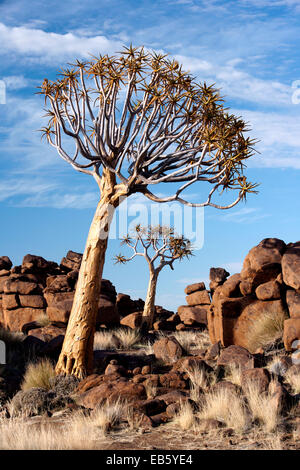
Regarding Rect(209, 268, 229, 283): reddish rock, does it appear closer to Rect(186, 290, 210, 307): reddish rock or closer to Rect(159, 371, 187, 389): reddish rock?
Rect(186, 290, 210, 307): reddish rock

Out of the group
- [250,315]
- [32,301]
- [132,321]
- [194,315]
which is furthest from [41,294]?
[250,315]

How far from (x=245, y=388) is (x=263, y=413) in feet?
4.44

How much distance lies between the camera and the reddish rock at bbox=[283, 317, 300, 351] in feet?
43.4

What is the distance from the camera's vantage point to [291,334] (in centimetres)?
1331

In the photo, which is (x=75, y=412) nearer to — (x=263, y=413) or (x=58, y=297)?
(x=263, y=413)

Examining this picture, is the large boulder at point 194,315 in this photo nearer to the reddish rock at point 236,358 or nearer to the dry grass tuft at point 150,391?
the reddish rock at point 236,358

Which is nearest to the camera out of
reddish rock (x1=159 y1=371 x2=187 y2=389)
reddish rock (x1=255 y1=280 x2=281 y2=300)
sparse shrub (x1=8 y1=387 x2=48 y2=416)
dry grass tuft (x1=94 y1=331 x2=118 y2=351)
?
sparse shrub (x1=8 y1=387 x2=48 y2=416)

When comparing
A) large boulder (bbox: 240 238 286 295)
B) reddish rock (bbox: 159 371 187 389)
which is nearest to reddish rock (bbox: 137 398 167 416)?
reddish rock (bbox: 159 371 187 389)

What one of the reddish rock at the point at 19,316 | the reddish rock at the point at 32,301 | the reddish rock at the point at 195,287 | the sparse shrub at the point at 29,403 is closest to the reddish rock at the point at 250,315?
the sparse shrub at the point at 29,403

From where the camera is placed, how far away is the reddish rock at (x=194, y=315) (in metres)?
26.5

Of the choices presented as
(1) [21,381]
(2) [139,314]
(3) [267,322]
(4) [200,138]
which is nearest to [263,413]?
(3) [267,322]

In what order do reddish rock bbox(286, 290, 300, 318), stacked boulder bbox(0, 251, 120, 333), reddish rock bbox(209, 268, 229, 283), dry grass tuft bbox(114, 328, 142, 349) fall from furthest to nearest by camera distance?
stacked boulder bbox(0, 251, 120, 333)
reddish rock bbox(209, 268, 229, 283)
dry grass tuft bbox(114, 328, 142, 349)
reddish rock bbox(286, 290, 300, 318)

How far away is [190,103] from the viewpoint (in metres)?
15.6

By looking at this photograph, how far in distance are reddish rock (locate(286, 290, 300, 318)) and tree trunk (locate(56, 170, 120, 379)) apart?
5.53 metres
